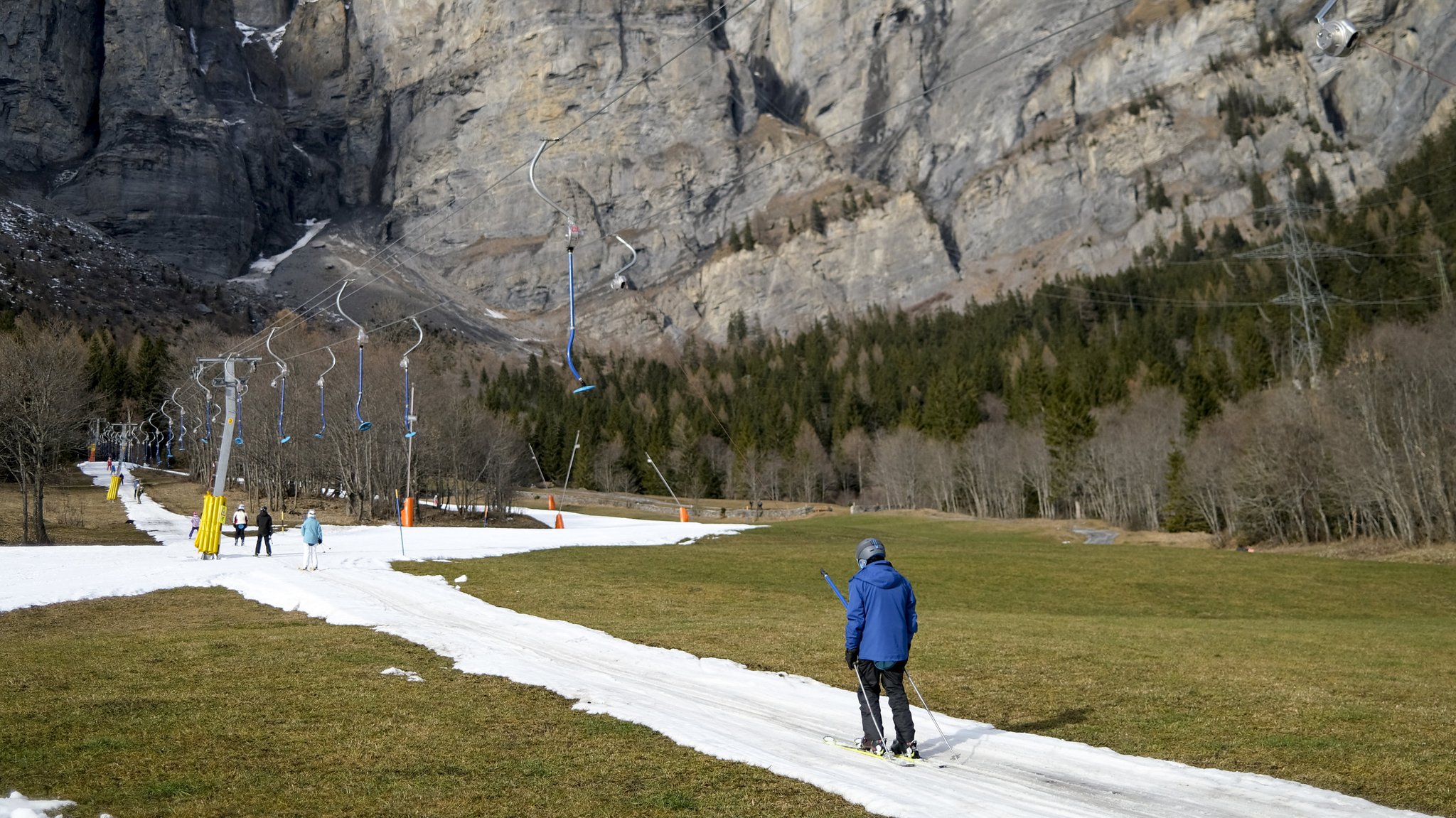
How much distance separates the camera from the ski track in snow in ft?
34.0

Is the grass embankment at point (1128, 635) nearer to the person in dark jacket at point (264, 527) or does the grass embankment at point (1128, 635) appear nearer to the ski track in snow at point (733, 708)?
the ski track in snow at point (733, 708)

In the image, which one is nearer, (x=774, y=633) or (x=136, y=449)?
(x=774, y=633)

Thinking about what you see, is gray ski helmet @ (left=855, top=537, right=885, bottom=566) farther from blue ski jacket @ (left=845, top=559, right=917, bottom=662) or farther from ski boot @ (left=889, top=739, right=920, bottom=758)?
ski boot @ (left=889, top=739, right=920, bottom=758)

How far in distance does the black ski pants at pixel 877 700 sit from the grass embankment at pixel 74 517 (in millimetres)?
45690

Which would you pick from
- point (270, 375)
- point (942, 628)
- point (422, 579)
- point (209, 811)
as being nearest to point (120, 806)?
point (209, 811)

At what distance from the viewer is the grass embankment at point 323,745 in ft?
32.3

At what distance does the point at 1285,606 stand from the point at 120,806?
123ft

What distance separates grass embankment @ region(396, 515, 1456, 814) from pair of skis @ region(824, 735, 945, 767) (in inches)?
51.5

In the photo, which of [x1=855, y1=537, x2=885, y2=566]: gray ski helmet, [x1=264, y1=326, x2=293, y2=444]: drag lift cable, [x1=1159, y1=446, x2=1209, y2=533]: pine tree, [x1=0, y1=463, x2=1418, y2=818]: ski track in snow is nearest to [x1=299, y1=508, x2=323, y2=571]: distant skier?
[x1=0, y1=463, x2=1418, y2=818]: ski track in snow

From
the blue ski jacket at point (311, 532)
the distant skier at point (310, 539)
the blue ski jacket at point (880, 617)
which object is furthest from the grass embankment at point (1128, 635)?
the blue ski jacket at point (311, 532)

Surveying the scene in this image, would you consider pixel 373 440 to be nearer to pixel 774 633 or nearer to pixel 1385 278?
pixel 774 633

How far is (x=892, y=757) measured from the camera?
12.2 meters

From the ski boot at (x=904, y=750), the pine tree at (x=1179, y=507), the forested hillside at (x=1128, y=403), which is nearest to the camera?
the ski boot at (x=904, y=750)

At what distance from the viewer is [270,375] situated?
88312mm
